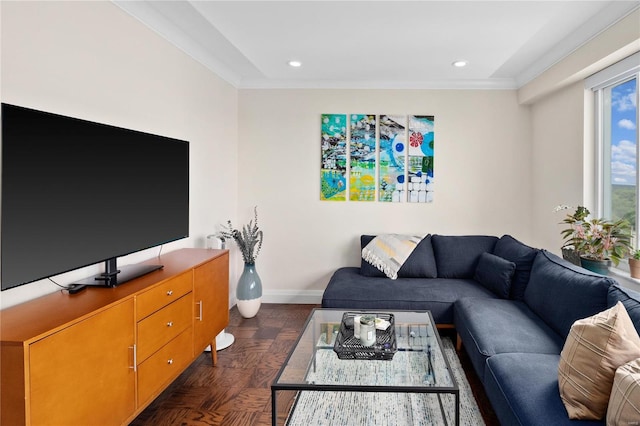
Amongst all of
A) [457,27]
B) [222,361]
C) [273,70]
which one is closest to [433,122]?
[457,27]

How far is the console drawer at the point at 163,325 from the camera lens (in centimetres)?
198

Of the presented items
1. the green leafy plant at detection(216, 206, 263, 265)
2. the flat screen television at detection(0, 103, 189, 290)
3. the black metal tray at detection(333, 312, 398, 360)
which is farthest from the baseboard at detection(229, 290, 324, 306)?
the flat screen television at detection(0, 103, 189, 290)

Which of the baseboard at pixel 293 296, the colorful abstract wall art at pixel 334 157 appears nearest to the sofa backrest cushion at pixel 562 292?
the colorful abstract wall art at pixel 334 157

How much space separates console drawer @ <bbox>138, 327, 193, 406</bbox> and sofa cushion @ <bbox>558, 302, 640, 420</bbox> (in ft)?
6.43

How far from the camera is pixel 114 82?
234cm

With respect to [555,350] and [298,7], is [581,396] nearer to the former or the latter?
[555,350]

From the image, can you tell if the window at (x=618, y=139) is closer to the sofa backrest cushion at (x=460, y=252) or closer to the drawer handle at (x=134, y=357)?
the sofa backrest cushion at (x=460, y=252)

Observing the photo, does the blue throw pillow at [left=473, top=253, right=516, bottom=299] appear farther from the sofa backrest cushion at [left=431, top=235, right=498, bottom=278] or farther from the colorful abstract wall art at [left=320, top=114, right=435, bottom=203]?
the colorful abstract wall art at [left=320, top=114, right=435, bottom=203]

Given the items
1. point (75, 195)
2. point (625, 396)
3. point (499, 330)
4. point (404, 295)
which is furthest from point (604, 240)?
point (75, 195)

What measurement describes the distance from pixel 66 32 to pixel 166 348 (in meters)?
1.77

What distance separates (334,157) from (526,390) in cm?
315

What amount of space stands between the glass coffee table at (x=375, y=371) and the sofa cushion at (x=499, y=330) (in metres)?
0.26

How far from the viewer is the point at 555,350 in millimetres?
2174

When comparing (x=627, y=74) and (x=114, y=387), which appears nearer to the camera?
(x=114, y=387)
